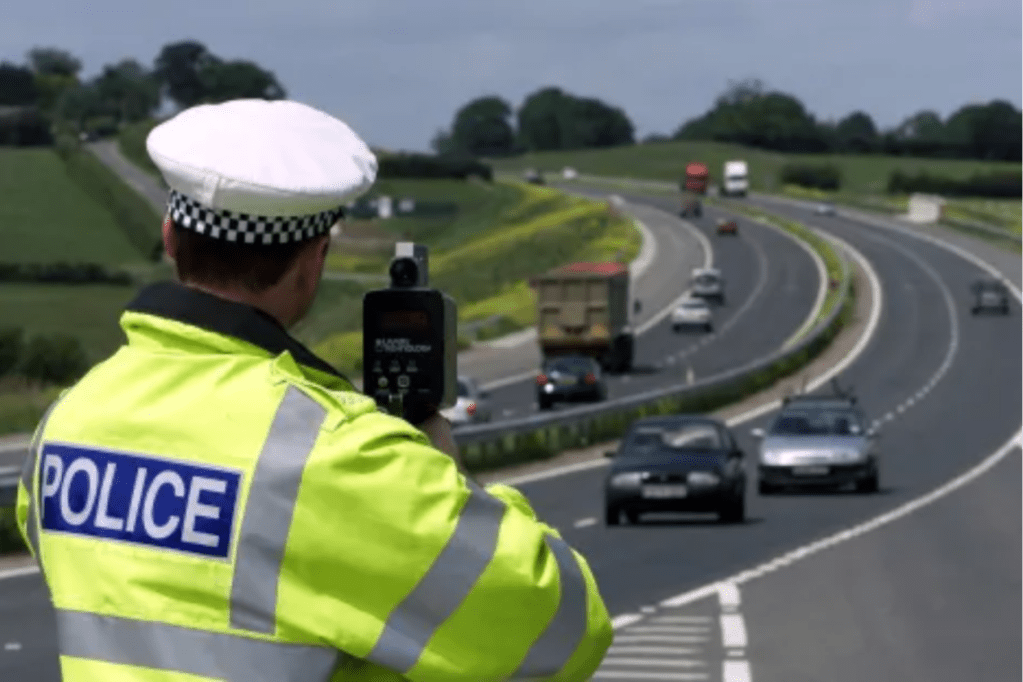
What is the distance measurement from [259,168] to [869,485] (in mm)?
36043

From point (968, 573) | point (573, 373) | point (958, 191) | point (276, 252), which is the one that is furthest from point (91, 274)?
point (958, 191)

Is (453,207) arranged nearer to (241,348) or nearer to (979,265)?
(979,265)

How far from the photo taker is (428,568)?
3486 mm

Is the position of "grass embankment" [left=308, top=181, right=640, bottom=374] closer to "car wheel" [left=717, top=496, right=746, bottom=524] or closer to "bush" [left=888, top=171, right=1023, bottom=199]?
"bush" [left=888, top=171, right=1023, bottom=199]

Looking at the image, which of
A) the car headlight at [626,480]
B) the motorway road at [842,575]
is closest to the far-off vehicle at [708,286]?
the motorway road at [842,575]

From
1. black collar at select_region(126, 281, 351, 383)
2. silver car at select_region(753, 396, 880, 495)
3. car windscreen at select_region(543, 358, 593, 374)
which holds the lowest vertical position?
car windscreen at select_region(543, 358, 593, 374)

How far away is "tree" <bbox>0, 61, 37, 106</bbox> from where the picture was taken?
15152 cm

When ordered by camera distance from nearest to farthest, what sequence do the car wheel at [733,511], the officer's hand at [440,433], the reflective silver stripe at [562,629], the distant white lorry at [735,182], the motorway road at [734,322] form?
the reflective silver stripe at [562,629], the officer's hand at [440,433], the car wheel at [733,511], the motorway road at [734,322], the distant white lorry at [735,182]

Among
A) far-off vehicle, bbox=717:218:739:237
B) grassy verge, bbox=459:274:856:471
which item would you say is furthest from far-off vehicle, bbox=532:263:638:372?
far-off vehicle, bbox=717:218:739:237

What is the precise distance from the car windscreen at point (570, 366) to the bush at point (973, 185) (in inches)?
5012

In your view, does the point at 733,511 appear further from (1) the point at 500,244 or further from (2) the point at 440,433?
(1) the point at 500,244

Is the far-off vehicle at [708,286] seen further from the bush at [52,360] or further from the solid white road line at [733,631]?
the solid white road line at [733,631]

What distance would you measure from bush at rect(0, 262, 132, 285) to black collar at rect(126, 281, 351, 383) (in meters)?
77.8

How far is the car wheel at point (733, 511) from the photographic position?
32375mm
